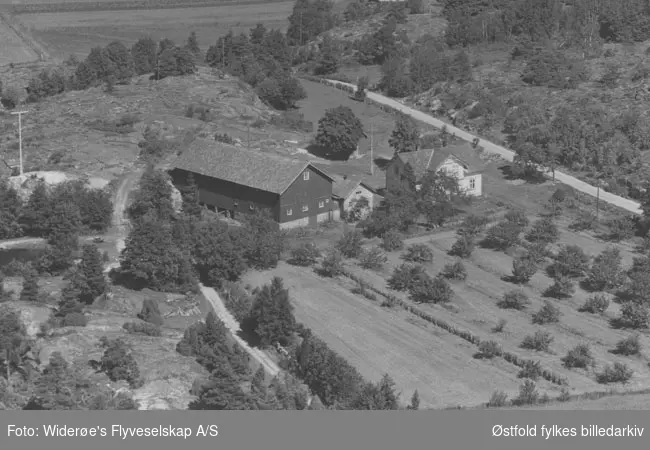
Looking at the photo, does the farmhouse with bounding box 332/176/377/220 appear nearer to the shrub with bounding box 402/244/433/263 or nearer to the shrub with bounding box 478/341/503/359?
the shrub with bounding box 402/244/433/263

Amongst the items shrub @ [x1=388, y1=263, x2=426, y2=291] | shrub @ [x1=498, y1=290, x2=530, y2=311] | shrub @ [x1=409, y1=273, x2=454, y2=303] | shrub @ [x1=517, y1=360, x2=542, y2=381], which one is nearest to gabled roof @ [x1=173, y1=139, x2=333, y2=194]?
shrub @ [x1=388, y1=263, x2=426, y2=291]

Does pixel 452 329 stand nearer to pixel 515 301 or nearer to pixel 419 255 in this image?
pixel 515 301

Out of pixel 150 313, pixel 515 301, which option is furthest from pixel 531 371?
pixel 150 313

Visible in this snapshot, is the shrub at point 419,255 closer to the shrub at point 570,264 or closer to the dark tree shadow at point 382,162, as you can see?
the shrub at point 570,264

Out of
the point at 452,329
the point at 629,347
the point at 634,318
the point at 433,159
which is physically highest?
the point at 433,159

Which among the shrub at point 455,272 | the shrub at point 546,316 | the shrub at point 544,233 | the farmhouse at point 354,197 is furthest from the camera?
the farmhouse at point 354,197

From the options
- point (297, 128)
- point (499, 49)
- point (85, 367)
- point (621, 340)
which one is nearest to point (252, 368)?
point (85, 367)

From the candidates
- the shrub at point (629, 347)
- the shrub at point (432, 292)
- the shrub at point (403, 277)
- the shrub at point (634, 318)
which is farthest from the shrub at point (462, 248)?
the shrub at point (629, 347)
